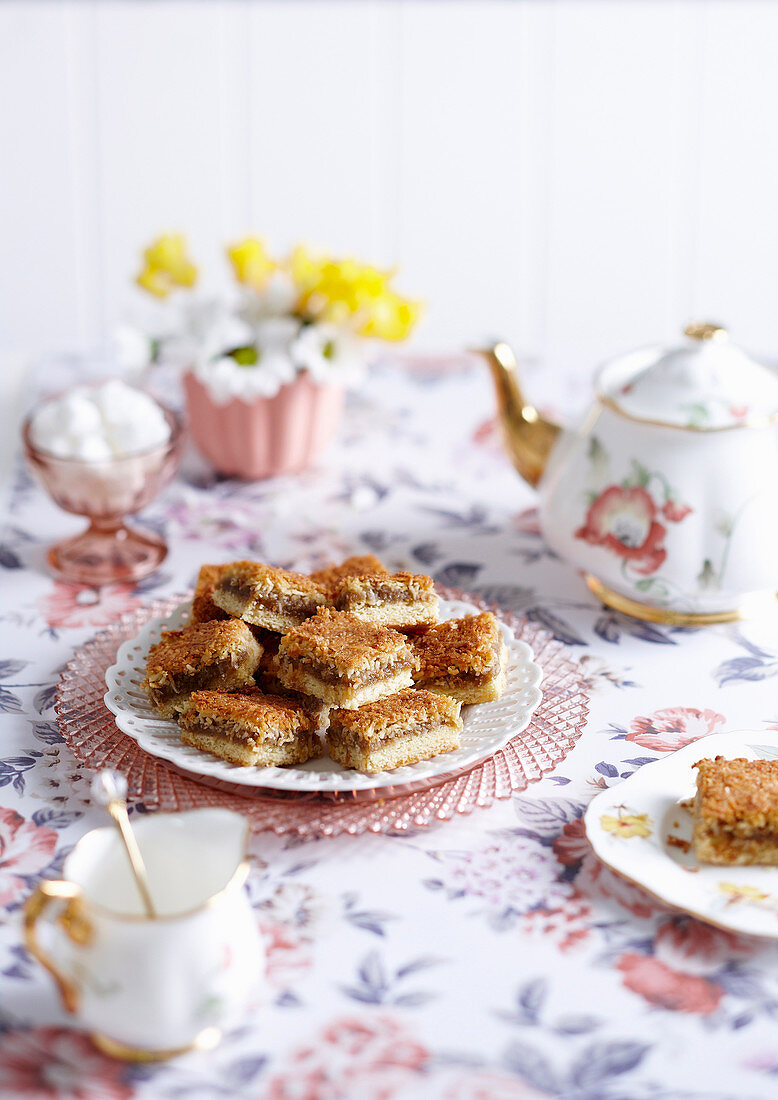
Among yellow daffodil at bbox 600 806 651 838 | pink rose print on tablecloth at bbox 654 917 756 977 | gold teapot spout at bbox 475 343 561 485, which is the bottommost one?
pink rose print on tablecloth at bbox 654 917 756 977

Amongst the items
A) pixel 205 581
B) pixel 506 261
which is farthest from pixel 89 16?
pixel 205 581

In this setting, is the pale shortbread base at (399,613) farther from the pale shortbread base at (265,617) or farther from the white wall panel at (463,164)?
the white wall panel at (463,164)

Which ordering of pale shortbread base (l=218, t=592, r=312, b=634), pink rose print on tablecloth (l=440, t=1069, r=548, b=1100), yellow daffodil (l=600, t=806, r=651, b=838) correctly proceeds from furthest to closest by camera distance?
pale shortbread base (l=218, t=592, r=312, b=634) < yellow daffodil (l=600, t=806, r=651, b=838) < pink rose print on tablecloth (l=440, t=1069, r=548, b=1100)

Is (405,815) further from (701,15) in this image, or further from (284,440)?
(701,15)

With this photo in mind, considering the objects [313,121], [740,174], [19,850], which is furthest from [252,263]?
[740,174]

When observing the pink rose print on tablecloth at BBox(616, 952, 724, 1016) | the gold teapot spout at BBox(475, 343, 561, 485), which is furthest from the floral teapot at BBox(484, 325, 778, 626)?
the pink rose print on tablecloth at BBox(616, 952, 724, 1016)

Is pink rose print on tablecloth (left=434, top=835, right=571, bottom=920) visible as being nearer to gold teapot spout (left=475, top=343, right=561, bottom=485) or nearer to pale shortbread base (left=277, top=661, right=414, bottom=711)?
pale shortbread base (left=277, top=661, right=414, bottom=711)
